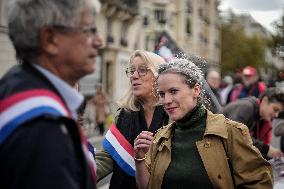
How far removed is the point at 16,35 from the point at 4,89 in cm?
20

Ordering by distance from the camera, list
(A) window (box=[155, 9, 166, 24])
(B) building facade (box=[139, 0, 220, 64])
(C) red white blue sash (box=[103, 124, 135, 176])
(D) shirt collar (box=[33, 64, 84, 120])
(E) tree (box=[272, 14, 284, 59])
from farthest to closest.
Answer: (A) window (box=[155, 9, 166, 24])
(B) building facade (box=[139, 0, 220, 64])
(E) tree (box=[272, 14, 284, 59])
(C) red white blue sash (box=[103, 124, 135, 176])
(D) shirt collar (box=[33, 64, 84, 120])

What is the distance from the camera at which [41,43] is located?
1920mm

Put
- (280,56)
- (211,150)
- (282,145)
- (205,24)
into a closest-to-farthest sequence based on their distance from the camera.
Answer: (211,150) < (282,145) < (280,56) < (205,24)

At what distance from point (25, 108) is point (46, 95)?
8cm

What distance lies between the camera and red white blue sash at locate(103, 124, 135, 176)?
152 inches

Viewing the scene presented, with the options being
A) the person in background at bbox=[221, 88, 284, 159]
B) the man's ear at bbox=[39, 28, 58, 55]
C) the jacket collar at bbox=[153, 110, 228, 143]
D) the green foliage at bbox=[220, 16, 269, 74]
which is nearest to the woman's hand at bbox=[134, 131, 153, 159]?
the jacket collar at bbox=[153, 110, 228, 143]

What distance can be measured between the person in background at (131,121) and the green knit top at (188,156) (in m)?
0.56

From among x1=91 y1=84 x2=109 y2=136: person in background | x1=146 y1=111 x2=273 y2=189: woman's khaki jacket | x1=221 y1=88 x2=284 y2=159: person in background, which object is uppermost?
x1=146 y1=111 x2=273 y2=189: woman's khaki jacket

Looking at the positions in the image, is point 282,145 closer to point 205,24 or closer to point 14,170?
point 14,170

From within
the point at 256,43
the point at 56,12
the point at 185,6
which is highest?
the point at 56,12

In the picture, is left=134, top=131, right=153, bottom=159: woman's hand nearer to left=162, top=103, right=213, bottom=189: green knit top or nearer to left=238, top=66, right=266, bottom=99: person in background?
left=162, top=103, right=213, bottom=189: green knit top

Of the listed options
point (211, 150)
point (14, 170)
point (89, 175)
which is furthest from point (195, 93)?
point (14, 170)

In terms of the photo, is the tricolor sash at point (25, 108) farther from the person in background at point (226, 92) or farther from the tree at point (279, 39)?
the person in background at point (226, 92)

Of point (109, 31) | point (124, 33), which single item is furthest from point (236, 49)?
point (109, 31)
